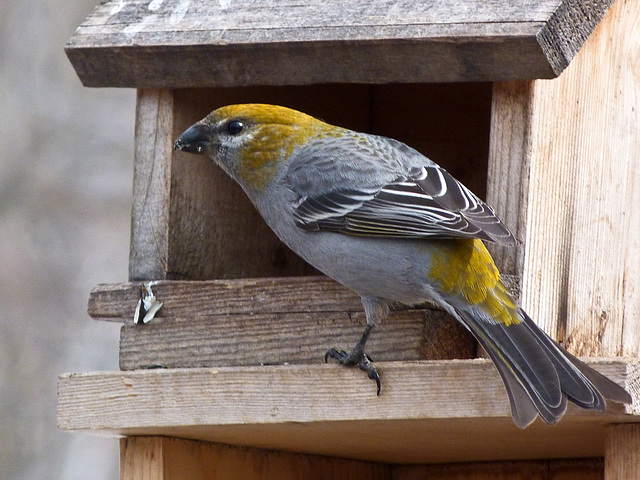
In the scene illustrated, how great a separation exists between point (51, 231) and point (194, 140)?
380 cm

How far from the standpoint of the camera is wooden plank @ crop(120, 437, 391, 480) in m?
3.46

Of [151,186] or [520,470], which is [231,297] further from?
[520,470]

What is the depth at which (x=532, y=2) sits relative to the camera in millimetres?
3180

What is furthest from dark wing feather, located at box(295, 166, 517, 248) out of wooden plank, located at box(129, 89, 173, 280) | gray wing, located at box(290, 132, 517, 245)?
wooden plank, located at box(129, 89, 173, 280)

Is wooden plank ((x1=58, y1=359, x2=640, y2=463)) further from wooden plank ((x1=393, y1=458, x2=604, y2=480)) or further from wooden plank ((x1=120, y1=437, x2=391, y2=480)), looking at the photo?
wooden plank ((x1=393, y1=458, x2=604, y2=480))

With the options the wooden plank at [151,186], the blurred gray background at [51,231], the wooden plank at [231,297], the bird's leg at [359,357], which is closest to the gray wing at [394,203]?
the wooden plank at [231,297]

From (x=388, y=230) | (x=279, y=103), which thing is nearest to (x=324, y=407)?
(x=388, y=230)

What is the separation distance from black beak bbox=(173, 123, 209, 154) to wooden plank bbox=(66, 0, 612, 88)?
0.16m

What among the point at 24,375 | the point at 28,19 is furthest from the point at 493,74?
the point at 28,19

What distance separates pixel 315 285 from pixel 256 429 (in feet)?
1.60

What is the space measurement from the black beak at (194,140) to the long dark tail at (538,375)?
3.90 feet

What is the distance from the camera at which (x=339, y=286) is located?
342cm

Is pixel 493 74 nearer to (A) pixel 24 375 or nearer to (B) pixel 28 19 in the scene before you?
(A) pixel 24 375

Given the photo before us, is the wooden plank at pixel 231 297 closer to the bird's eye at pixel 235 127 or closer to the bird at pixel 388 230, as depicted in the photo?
the bird at pixel 388 230
